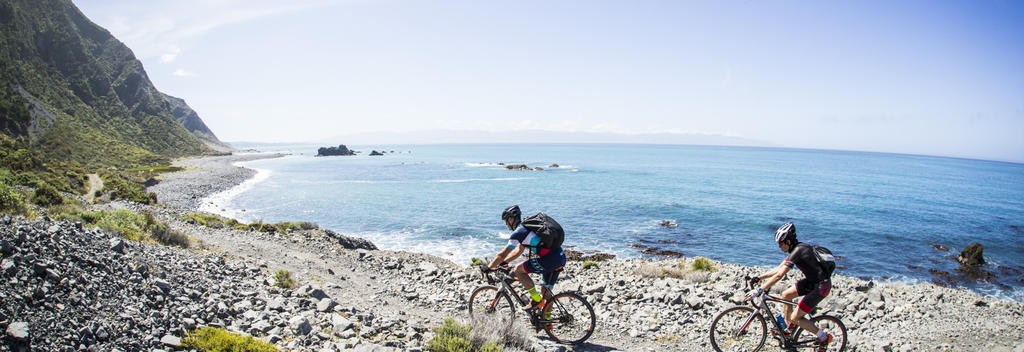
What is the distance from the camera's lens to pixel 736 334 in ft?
26.7

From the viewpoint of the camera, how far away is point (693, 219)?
3653 centimetres

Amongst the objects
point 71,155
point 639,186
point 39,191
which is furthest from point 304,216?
point 71,155

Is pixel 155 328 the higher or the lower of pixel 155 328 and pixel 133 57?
the lower

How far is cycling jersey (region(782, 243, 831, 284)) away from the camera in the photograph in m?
6.80

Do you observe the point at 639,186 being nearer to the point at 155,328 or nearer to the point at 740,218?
the point at 740,218

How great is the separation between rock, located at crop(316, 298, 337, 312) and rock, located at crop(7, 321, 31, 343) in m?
4.14

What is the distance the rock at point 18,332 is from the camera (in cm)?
507

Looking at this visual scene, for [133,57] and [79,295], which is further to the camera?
[133,57]

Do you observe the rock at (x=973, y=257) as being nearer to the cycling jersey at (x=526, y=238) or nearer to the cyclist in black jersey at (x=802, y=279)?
the cyclist in black jersey at (x=802, y=279)

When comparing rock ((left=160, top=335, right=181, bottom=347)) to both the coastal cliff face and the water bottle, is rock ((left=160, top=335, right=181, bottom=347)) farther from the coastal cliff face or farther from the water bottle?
the coastal cliff face

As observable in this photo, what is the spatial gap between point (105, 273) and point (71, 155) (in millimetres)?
78243

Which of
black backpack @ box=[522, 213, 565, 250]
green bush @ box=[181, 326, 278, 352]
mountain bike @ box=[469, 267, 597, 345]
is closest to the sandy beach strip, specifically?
green bush @ box=[181, 326, 278, 352]

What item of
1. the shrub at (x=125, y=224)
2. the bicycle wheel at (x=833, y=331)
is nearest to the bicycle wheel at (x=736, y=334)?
the bicycle wheel at (x=833, y=331)

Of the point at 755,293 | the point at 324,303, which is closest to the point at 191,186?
the point at 324,303
